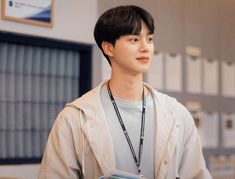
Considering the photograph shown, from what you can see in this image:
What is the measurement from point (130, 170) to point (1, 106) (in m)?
1.58

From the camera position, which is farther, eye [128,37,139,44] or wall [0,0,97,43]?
wall [0,0,97,43]

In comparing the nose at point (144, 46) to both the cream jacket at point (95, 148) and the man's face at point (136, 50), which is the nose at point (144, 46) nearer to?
the man's face at point (136, 50)

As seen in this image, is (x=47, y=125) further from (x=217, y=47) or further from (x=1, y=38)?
(x=217, y=47)

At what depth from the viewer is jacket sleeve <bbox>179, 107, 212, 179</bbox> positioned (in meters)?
1.60

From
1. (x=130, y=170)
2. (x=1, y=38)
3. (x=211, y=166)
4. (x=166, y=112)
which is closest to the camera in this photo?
(x=130, y=170)

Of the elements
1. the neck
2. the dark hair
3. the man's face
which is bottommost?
the neck

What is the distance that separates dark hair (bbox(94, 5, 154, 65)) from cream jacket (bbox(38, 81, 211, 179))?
0.75 feet

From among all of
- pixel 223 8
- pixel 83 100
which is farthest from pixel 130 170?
pixel 223 8

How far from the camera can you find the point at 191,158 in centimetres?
162

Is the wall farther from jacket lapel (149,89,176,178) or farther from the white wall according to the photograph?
jacket lapel (149,89,176,178)

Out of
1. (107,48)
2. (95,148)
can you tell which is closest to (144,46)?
(107,48)

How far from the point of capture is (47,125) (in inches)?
121

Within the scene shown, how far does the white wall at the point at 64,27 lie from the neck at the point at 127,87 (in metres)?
1.37

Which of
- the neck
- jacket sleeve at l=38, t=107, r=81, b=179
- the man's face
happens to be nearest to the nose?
the man's face
